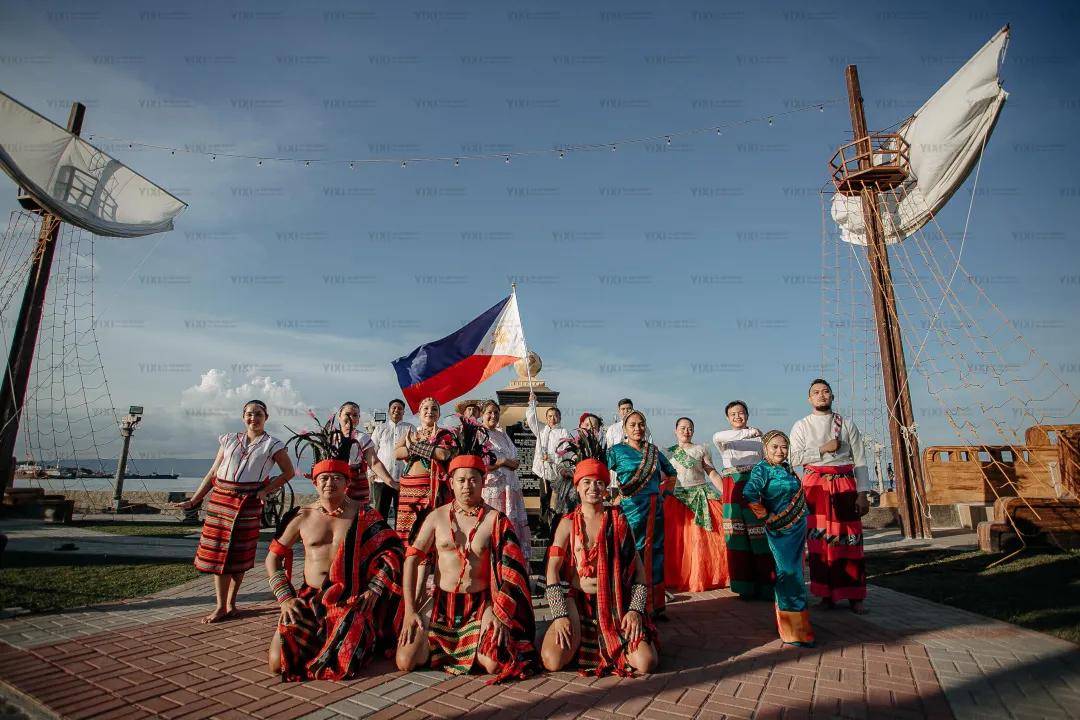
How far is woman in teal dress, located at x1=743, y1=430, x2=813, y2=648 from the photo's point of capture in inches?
167

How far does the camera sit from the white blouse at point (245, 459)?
17.1 feet

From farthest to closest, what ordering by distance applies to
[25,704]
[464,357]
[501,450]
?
[464,357]
[501,450]
[25,704]

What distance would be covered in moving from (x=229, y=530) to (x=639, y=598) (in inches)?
152

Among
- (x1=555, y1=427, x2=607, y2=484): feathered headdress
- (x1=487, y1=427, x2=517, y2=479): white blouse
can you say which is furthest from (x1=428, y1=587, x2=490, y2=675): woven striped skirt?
(x1=487, y1=427, x2=517, y2=479): white blouse

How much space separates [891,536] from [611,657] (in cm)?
1001

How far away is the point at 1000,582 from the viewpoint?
6.20 m

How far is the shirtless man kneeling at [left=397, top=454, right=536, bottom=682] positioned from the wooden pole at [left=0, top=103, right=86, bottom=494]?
13538 millimetres

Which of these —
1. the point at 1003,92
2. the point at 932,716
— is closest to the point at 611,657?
the point at 932,716

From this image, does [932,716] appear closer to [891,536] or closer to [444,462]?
[444,462]

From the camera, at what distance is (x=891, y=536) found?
36.2ft

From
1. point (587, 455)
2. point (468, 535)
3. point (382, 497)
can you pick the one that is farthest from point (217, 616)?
point (587, 455)

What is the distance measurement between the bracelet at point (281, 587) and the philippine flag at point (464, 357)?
5.36 meters

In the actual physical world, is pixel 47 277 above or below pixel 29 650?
above

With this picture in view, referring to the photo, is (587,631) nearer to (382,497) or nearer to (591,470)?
(591,470)
